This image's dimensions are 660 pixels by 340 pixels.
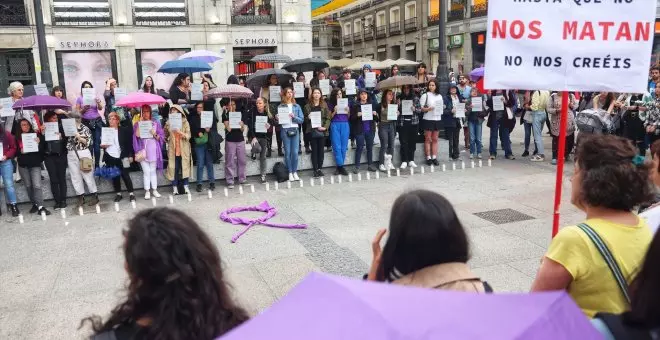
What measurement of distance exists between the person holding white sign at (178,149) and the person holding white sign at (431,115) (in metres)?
4.86

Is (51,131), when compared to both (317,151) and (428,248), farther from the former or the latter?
(428,248)

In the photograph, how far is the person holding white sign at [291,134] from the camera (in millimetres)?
10320

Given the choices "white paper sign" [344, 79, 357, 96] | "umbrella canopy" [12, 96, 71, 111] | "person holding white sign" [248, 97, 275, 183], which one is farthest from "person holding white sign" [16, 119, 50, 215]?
"white paper sign" [344, 79, 357, 96]

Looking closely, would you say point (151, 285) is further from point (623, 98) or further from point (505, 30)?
point (623, 98)

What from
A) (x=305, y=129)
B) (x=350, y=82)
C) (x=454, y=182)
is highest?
(x=350, y=82)

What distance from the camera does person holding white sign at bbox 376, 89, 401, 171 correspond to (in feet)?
35.9

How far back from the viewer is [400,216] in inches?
85.4

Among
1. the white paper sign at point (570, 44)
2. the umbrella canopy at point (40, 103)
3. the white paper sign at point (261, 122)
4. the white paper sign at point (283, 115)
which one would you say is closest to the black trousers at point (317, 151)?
the white paper sign at point (283, 115)

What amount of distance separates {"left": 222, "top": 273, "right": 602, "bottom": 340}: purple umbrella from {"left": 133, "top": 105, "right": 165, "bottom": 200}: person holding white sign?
8258 mm

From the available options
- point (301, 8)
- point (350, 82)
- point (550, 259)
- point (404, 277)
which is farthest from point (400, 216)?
point (301, 8)

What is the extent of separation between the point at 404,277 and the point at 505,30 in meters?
2.50

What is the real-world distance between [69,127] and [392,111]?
5890 mm

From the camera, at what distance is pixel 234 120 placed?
381 inches

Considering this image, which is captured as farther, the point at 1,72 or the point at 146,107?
the point at 1,72
